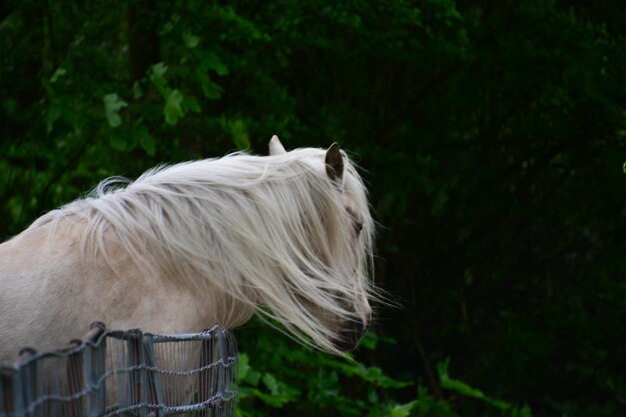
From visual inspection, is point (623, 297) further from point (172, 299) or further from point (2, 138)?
point (172, 299)


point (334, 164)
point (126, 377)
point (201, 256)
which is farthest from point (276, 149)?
point (126, 377)

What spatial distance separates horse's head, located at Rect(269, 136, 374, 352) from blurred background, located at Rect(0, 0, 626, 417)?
113cm

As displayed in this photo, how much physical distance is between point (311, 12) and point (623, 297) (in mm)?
4174

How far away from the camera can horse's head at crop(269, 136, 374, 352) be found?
281 centimetres

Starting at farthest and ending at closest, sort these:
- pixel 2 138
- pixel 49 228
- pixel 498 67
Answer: pixel 498 67
pixel 2 138
pixel 49 228

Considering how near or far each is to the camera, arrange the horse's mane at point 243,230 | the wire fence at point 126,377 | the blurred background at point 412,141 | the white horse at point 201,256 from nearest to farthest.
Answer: the wire fence at point 126,377, the white horse at point 201,256, the horse's mane at point 243,230, the blurred background at point 412,141

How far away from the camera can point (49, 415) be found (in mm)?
1688

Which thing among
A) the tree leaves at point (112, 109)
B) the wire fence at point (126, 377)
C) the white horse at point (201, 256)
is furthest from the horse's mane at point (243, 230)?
the tree leaves at point (112, 109)

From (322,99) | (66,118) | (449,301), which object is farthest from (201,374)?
(449,301)

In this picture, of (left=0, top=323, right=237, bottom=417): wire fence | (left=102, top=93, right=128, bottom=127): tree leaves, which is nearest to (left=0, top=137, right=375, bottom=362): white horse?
(left=0, top=323, right=237, bottom=417): wire fence

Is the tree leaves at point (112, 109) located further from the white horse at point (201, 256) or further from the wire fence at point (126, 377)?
the wire fence at point (126, 377)

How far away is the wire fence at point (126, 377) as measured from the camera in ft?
5.16

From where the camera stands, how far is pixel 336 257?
2904mm

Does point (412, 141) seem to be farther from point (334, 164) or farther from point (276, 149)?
point (334, 164)
